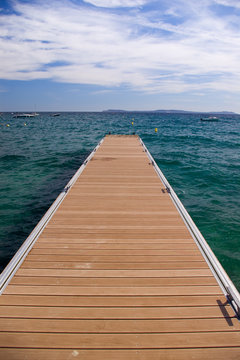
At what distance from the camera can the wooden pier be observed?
89.0 inches

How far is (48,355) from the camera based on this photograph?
218 centimetres

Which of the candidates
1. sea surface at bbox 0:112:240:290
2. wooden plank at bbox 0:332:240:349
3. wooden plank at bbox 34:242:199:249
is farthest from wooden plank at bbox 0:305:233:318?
sea surface at bbox 0:112:240:290

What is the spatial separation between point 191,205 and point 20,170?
994 centimetres

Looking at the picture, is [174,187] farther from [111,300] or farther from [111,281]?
[111,300]

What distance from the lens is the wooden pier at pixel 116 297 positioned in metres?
2.26

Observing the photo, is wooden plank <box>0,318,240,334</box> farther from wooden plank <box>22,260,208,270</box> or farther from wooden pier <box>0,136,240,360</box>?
wooden plank <box>22,260,208,270</box>

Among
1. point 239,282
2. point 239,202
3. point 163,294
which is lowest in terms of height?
point 239,282

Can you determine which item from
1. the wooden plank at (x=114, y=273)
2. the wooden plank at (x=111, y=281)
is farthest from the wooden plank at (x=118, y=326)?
the wooden plank at (x=114, y=273)

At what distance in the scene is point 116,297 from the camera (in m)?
2.84

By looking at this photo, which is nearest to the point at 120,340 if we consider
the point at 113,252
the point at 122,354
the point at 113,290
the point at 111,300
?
the point at 122,354

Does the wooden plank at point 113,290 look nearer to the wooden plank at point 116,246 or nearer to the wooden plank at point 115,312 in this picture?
the wooden plank at point 115,312

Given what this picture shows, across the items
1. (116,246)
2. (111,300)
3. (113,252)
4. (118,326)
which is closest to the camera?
(118,326)

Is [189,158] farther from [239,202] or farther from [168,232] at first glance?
[168,232]

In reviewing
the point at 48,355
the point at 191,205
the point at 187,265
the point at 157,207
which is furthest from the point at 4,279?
the point at 191,205
